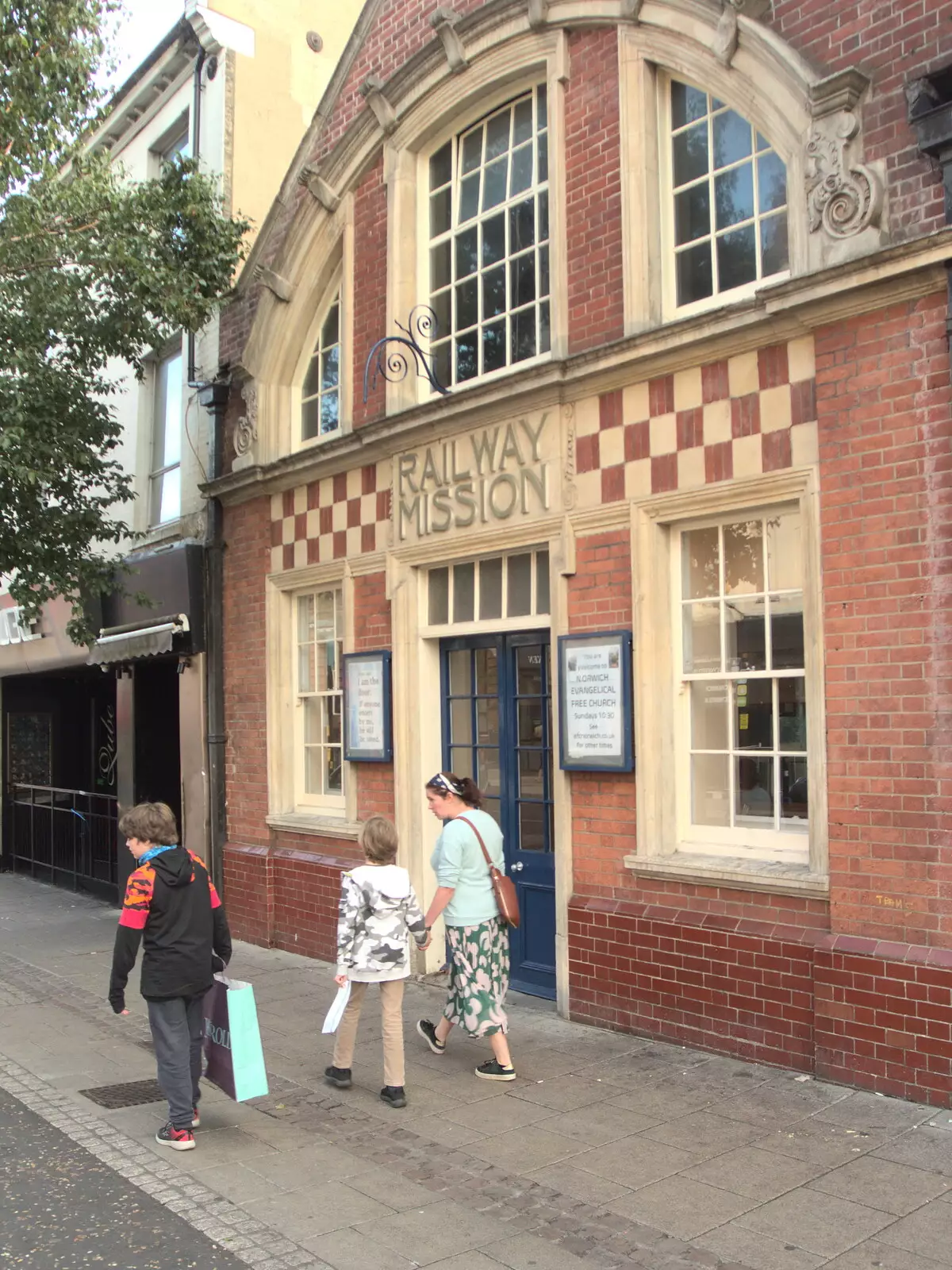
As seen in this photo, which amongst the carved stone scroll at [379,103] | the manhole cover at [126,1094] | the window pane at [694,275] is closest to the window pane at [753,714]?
the window pane at [694,275]

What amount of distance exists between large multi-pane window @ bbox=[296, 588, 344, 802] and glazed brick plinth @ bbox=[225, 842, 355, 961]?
2.09 feet

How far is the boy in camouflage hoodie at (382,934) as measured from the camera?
5.95 metres

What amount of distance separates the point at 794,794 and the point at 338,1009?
2792 mm

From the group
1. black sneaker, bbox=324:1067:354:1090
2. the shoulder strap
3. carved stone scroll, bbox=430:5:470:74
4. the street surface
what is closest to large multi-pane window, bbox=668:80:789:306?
carved stone scroll, bbox=430:5:470:74

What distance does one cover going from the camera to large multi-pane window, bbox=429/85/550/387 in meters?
8.41

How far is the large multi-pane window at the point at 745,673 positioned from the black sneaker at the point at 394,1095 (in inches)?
92.8

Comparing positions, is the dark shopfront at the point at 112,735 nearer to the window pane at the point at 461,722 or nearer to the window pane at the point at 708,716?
the window pane at the point at 461,722

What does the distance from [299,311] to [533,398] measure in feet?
12.3

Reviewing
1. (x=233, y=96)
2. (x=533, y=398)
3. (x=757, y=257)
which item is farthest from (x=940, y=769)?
(x=233, y=96)

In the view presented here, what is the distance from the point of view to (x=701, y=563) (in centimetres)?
713

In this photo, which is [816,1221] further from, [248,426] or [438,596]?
[248,426]

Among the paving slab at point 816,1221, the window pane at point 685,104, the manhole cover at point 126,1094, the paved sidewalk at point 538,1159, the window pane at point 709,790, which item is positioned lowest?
the manhole cover at point 126,1094

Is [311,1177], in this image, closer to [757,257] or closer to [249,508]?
[757,257]

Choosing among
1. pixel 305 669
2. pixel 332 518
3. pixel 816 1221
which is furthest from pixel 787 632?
pixel 305 669
